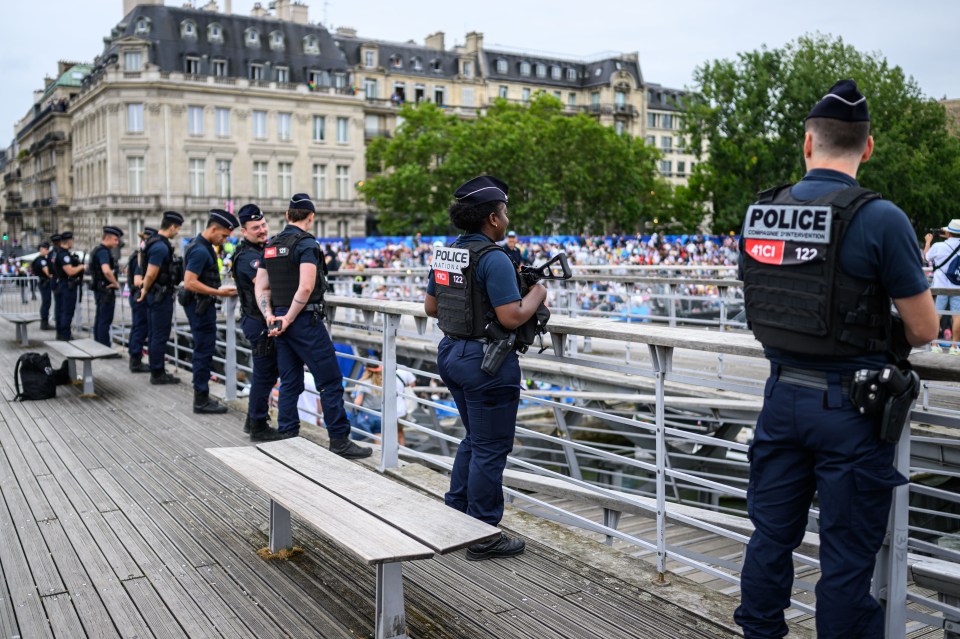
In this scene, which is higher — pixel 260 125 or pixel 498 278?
pixel 260 125

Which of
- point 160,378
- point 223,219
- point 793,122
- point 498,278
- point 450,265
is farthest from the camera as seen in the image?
point 793,122

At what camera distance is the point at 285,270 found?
285 inches

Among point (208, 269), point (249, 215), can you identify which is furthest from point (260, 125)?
point (249, 215)

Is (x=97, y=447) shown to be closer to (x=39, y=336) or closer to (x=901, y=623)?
(x=901, y=623)

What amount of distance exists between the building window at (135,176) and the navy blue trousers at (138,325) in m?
57.0

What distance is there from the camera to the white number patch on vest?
4.83m

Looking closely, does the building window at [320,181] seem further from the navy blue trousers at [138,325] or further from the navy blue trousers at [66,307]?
the navy blue trousers at [138,325]

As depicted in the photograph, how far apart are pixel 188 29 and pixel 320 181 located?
47.7ft

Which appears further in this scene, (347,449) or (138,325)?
(138,325)

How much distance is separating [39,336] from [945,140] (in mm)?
48298

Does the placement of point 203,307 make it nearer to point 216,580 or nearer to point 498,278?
point 216,580

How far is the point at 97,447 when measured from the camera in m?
8.13

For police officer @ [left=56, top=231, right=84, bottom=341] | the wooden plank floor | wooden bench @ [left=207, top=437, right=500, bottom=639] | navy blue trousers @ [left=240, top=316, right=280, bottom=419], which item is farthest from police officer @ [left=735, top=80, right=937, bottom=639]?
police officer @ [left=56, top=231, right=84, bottom=341]

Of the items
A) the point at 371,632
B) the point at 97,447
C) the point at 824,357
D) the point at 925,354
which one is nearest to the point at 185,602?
the point at 371,632
